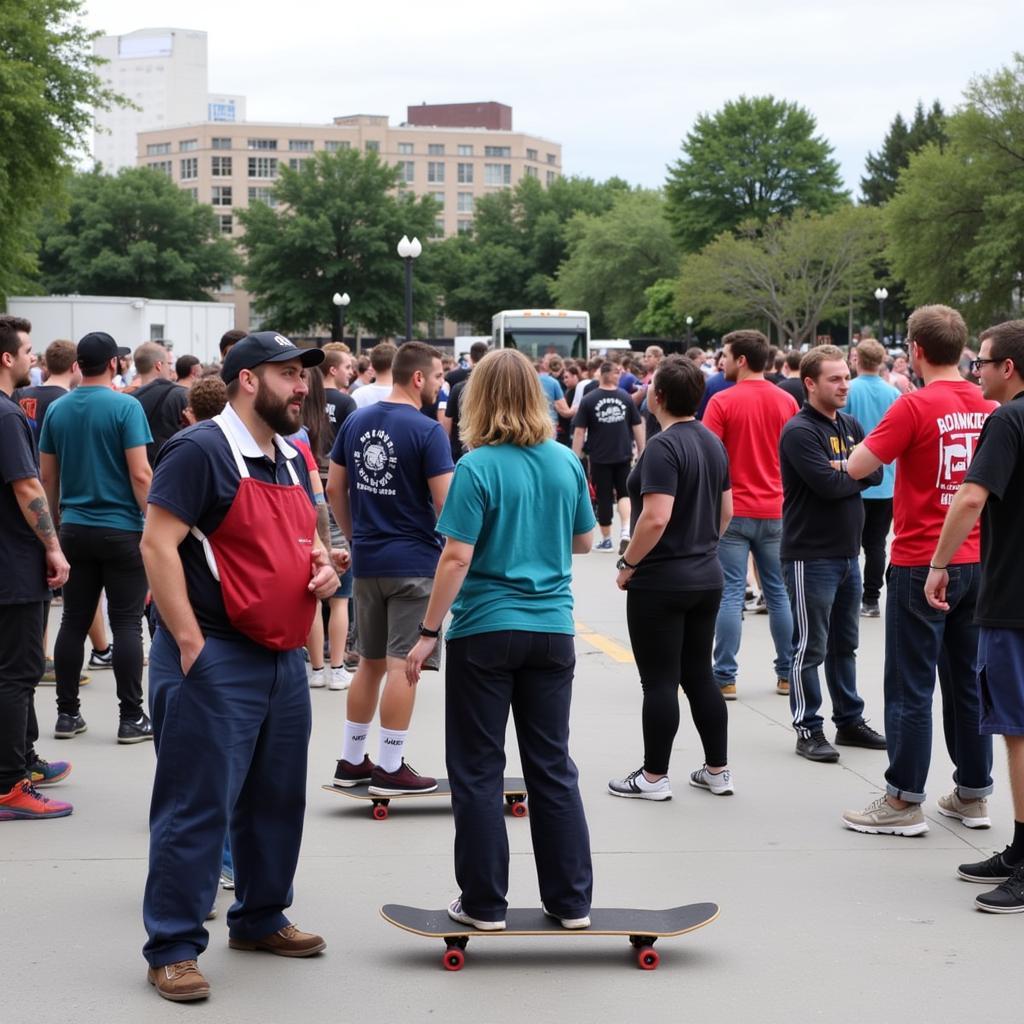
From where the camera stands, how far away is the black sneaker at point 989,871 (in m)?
5.47

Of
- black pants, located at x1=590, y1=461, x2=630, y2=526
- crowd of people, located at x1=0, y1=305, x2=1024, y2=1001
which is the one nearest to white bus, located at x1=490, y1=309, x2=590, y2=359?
black pants, located at x1=590, y1=461, x2=630, y2=526

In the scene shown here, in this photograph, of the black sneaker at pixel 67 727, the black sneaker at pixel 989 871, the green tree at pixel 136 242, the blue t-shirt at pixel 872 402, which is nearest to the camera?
the black sneaker at pixel 989 871

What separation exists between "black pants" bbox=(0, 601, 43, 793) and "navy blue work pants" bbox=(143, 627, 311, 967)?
78.1 inches

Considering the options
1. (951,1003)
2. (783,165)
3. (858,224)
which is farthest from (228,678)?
(783,165)

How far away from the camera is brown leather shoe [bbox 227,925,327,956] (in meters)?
4.66

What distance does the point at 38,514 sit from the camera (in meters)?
6.26

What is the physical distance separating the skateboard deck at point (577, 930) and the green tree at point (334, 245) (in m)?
75.9

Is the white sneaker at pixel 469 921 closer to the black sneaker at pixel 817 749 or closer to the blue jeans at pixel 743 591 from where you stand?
the black sneaker at pixel 817 749

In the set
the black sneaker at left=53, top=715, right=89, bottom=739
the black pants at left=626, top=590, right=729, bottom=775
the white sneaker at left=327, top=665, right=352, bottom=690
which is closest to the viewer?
the black pants at left=626, top=590, right=729, bottom=775

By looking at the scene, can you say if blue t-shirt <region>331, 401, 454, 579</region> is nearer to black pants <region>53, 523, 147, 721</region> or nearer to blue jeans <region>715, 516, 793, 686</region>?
black pants <region>53, 523, 147, 721</region>

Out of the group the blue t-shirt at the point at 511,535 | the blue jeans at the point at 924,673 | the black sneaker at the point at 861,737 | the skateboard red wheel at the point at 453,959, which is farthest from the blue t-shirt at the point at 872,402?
the skateboard red wheel at the point at 453,959

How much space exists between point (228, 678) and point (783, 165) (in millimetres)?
85132

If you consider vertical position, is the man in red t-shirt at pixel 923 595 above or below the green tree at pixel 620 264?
below

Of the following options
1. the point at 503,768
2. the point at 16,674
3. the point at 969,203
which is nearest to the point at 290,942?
the point at 503,768
